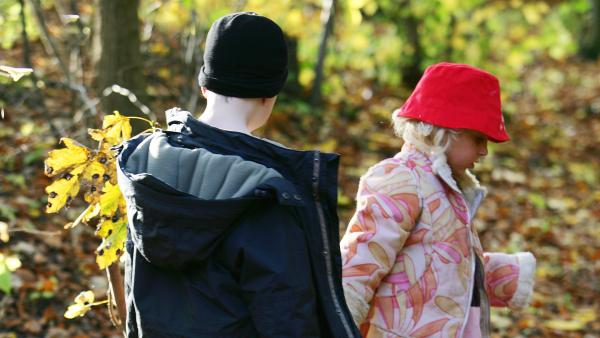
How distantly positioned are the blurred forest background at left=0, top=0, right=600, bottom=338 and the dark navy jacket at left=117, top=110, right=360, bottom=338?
67cm

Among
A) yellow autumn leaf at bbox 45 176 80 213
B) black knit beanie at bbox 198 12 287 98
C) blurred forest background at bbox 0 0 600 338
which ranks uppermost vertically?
black knit beanie at bbox 198 12 287 98

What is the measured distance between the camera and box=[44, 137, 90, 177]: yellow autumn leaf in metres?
2.42

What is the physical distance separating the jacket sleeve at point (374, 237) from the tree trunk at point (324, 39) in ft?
13.7

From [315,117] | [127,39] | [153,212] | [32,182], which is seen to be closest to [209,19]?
[127,39]

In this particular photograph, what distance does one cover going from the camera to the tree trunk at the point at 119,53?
15.8ft

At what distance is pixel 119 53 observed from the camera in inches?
194

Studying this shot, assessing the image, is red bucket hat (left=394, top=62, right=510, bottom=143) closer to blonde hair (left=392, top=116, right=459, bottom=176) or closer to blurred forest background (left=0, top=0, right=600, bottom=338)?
blonde hair (left=392, top=116, right=459, bottom=176)

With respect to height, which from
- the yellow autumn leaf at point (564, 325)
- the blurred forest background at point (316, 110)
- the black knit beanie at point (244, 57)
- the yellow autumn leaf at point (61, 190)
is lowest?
the yellow autumn leaf at point (564, 325)

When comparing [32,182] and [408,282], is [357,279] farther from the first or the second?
[32,182]

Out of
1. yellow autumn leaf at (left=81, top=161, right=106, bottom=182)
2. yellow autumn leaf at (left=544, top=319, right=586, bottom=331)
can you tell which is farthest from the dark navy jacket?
yellow autumn leaf at (left=544, top=319, right=586, bottom=331)

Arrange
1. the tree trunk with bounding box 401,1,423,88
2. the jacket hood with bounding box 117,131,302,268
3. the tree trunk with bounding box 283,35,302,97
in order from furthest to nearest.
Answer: the tree trunk with bounding box 401,1,423,88
the tree trunk with bounding box 283,35,302,97
the jacket hood with bounding box 117,131,302,268

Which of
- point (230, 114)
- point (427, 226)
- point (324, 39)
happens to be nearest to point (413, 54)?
point (324, 39)

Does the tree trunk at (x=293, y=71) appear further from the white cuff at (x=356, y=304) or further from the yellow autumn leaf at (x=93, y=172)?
the yellow autumn leaf at (x=93, y=172)

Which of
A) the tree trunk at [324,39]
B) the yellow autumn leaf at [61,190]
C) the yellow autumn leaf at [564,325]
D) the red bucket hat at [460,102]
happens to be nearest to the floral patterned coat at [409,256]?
the red bucket hat at [460,102]
